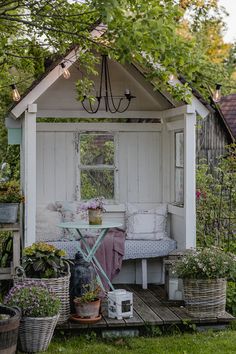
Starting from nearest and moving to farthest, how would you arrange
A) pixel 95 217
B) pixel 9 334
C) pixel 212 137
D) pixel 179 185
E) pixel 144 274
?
pixel 9 334 < pixel 95 217 < pixel 144 274 < pixel 179 185 < pixel 212 137

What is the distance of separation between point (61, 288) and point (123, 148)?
9.50ft

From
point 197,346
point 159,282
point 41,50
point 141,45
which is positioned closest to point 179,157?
point 159,282

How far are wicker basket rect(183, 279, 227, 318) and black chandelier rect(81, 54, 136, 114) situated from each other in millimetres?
2921

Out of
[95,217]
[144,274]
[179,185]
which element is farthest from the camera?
[179,185]

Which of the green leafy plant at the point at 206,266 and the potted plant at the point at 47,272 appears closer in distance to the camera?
the potted plant at the point at 47,272

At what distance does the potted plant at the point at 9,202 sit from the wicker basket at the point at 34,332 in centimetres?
205

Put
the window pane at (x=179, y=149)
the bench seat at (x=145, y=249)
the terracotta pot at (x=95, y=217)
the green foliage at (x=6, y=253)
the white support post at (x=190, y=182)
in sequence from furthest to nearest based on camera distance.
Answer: the green foliage at (x=6, y=253), the window pane at (x=179, y=149), the bench seat at (x=145, y=249), the white support post at (x=190, y=182), the terracotta pot at (x=95, y=217)

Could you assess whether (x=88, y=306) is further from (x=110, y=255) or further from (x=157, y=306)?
(x=110, y=255)

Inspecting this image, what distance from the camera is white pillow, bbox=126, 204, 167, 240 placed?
869cm

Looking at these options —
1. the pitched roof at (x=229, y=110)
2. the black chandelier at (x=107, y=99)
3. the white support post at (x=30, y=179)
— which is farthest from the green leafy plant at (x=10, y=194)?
the pitched roof at (x=229, y=110)

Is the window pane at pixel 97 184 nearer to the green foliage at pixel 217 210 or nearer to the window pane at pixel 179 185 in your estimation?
the window pane at pixel 179 185

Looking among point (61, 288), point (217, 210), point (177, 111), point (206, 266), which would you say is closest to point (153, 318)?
point (206, 266)

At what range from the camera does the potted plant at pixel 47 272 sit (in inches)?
264

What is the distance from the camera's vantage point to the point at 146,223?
8.77 metres
